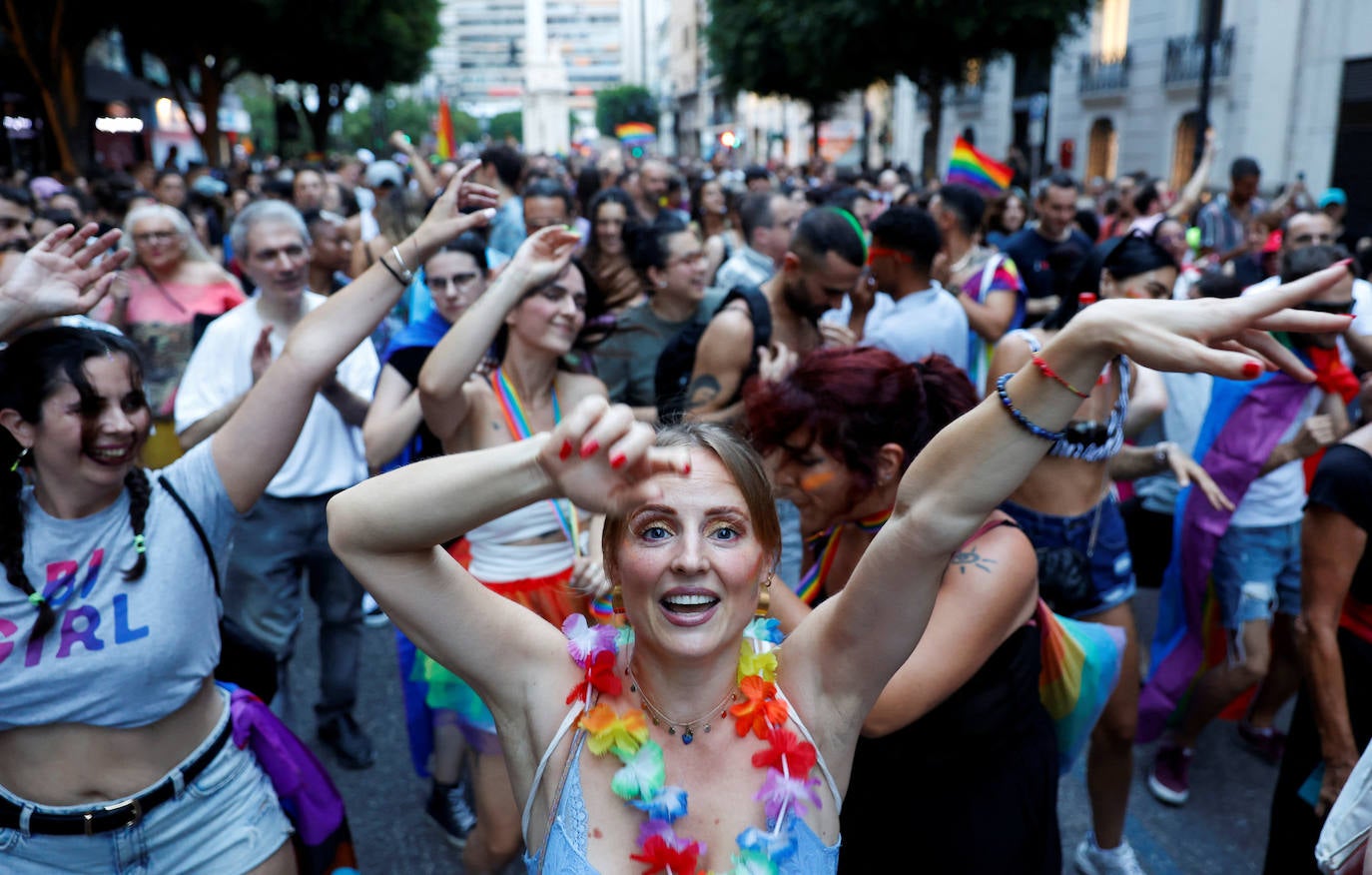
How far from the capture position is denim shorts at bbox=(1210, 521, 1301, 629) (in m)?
4.13

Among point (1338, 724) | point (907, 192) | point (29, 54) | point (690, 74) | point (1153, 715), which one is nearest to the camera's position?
point (1338, 724)

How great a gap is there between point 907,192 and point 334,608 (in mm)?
7780

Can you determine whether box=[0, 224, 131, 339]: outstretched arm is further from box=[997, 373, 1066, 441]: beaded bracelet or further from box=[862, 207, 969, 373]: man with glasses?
box=[862, 207, 969, 373]: man with glasses

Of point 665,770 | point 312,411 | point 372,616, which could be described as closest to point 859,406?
point 665,770

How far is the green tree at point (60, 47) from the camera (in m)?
19.4

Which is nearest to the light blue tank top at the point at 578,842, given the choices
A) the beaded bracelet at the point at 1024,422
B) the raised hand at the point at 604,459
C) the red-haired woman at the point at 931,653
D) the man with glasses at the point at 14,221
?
the red-haired woman at the point at 931,653

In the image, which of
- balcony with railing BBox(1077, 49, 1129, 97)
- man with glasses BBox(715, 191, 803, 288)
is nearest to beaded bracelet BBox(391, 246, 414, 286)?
man with glasses BBox(715, 191, 803, 288)

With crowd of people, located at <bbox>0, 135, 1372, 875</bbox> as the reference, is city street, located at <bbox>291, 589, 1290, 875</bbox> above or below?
below

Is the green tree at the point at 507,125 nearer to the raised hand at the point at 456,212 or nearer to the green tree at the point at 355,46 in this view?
the green tree at the point at 355,46

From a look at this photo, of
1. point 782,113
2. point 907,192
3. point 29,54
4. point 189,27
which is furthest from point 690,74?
point 907,192

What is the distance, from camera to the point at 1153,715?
13.8 ft

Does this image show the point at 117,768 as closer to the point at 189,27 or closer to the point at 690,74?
the point at 189,27

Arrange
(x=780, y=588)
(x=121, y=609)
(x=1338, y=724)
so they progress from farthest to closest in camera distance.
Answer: (x=1338, y=724) < (x=780, y=588) < (x=121, y=609)

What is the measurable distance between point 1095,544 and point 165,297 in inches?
168
